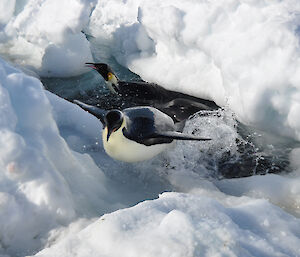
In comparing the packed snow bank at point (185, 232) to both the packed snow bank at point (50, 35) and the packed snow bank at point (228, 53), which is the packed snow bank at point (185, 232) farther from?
the packed snow bank at point (50, 35)

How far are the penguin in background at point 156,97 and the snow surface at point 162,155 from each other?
15 centimetres

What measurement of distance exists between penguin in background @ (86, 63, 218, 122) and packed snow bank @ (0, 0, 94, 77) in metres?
0.44

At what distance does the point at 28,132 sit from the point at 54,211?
1.88 feet

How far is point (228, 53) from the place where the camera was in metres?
4.07

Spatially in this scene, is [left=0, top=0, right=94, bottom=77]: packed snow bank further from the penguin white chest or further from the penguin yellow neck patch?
the penguin white chest

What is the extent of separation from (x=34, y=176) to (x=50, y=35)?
3.76 metres

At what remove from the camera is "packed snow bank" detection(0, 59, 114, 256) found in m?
2.09

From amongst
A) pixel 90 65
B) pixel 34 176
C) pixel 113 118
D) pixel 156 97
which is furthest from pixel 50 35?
pixel 34 176

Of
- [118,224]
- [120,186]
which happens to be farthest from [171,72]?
[118,224]

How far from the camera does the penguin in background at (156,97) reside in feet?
14.7

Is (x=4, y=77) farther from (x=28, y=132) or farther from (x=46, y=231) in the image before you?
(x=46, y=231)

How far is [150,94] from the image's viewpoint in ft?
16.2

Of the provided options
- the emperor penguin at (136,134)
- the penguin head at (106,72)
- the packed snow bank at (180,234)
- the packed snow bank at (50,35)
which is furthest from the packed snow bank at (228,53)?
the packed snow bank at (180,234)

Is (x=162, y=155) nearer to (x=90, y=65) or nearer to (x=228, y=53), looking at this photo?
(x=228, y=53)
